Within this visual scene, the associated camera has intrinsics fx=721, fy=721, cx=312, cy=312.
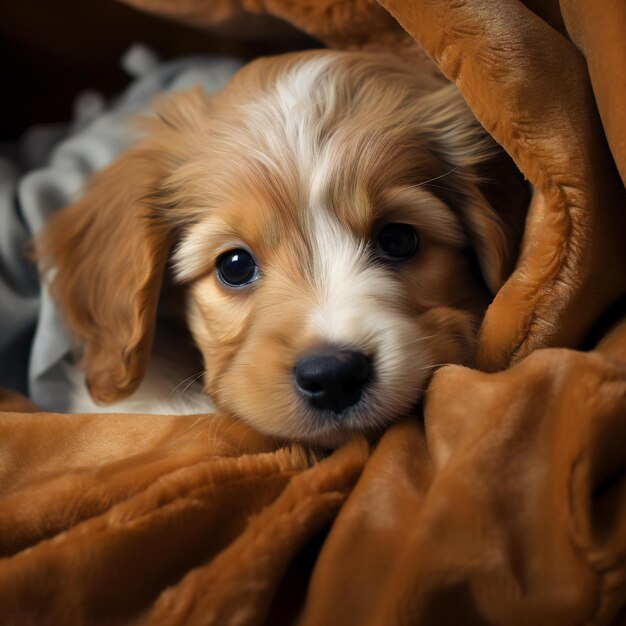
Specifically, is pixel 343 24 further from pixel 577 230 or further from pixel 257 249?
pixel 577 230

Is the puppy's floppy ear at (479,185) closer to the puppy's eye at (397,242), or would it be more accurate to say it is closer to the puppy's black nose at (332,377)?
the puppy's eye at (397,242)

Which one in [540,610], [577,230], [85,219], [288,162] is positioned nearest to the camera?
[540,610]

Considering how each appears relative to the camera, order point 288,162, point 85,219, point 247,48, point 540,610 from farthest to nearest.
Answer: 1. point 247,48
2. point 85,219
3. point 288,162
4. point 540,610

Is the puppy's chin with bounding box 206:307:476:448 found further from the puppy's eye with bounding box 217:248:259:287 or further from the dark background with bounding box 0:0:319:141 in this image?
the dark background with bounding box 0:0:319:141

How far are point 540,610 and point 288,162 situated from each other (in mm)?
1027

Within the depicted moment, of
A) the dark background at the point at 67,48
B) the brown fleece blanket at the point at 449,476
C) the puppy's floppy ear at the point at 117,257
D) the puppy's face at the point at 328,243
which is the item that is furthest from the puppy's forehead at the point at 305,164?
the dark background at the point at 67,48

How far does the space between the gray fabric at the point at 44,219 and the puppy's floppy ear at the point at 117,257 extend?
148mm

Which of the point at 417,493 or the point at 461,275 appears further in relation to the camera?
the point at 461,275

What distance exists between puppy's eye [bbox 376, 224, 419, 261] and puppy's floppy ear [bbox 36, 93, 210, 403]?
54 cm

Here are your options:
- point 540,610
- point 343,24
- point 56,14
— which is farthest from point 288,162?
point 56,14

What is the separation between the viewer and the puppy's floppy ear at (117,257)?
1.75m

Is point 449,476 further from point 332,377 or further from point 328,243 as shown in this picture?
point 328,243

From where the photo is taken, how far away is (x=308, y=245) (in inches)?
62.4

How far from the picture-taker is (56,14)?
2854 mm
